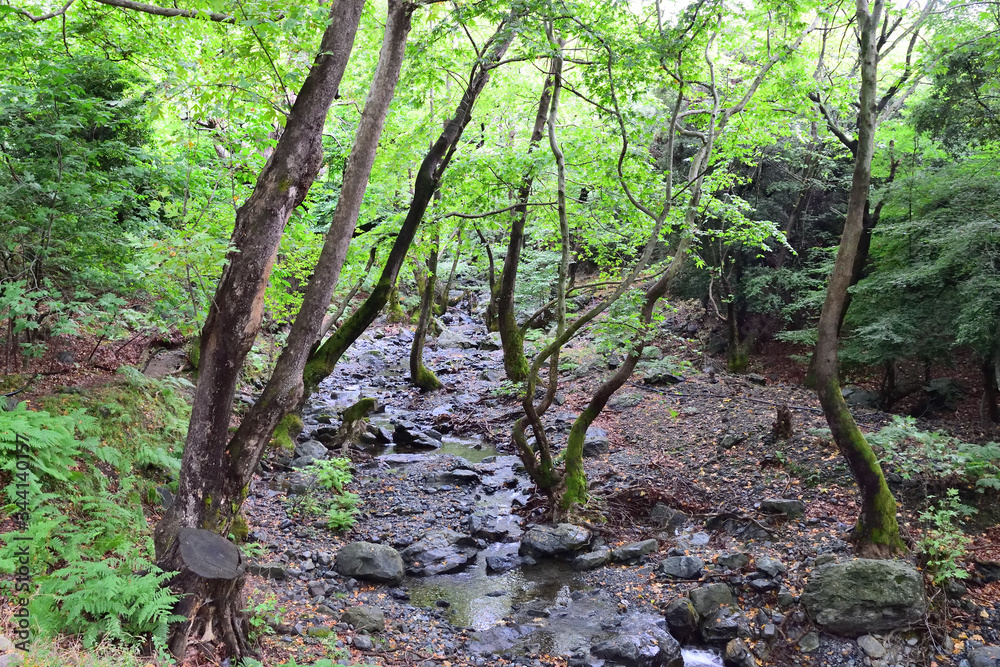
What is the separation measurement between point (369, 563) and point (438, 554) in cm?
108

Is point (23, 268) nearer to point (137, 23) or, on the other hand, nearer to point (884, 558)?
point (137, 23)

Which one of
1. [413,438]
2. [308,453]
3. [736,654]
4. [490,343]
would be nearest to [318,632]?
[736,654]

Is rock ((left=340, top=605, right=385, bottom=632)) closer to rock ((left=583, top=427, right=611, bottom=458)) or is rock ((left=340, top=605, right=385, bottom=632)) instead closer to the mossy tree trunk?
rock ((left=583, top=427, right=611, bottom=458))

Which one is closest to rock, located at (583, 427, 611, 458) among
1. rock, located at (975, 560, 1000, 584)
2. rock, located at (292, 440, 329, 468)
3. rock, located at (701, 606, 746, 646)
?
rock, located at (292, 440, 329, 468)

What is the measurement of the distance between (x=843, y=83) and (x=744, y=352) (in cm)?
727

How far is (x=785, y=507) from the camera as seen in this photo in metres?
8.00

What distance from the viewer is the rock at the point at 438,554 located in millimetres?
7609

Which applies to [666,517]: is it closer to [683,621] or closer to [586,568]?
[586,568]

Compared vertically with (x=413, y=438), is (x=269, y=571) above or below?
below

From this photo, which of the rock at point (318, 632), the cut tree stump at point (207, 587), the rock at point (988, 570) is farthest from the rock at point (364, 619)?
the rock at point (988, 570)

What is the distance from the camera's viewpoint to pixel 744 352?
51.4 ft

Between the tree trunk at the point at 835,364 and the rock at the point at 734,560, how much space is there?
1278 millimetres

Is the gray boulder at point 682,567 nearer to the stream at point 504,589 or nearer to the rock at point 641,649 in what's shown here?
the stream at point 504,589

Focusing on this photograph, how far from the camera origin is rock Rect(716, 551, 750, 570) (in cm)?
704
